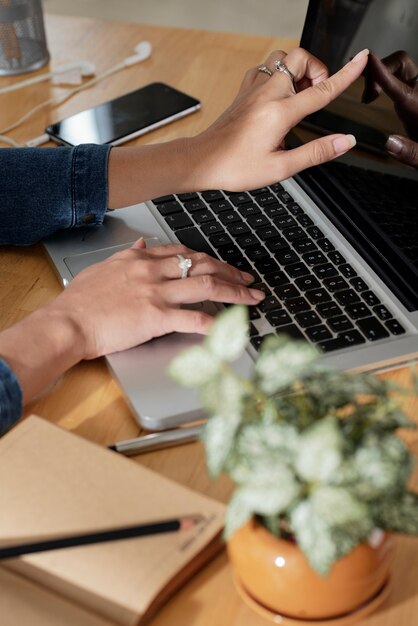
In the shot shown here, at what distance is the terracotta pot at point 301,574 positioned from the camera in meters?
0.56

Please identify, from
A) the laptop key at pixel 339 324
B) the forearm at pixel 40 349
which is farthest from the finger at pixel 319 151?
the forearm at pixel 40 349

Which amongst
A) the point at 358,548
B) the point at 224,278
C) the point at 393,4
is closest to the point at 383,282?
the point at 224,278

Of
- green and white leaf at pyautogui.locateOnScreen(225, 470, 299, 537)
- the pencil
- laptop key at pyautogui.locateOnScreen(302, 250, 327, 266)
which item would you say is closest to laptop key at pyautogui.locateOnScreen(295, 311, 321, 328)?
laptop key at pyautogui.locateOnScreen(302, 250, 327, 266)

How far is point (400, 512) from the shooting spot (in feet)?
1.66

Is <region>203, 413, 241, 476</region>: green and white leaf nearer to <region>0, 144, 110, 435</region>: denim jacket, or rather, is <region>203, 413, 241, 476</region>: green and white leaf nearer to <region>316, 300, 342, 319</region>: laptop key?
<region>316, 300, 342, 319</region>: laptop key

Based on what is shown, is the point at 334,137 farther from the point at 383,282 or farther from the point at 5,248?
the point at 5,248

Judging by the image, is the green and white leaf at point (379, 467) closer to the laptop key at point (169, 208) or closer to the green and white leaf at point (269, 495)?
the green and white leaf at point (269, 495)

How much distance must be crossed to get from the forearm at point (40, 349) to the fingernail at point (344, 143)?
1.24 ft

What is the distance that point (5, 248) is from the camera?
1.08m

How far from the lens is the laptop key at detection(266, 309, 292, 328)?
0.90m

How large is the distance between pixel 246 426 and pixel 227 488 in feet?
0.78

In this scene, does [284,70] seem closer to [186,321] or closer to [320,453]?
[186,321]

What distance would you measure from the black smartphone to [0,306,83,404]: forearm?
42 centimetres

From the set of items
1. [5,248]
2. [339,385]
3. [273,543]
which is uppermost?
[339,385]
